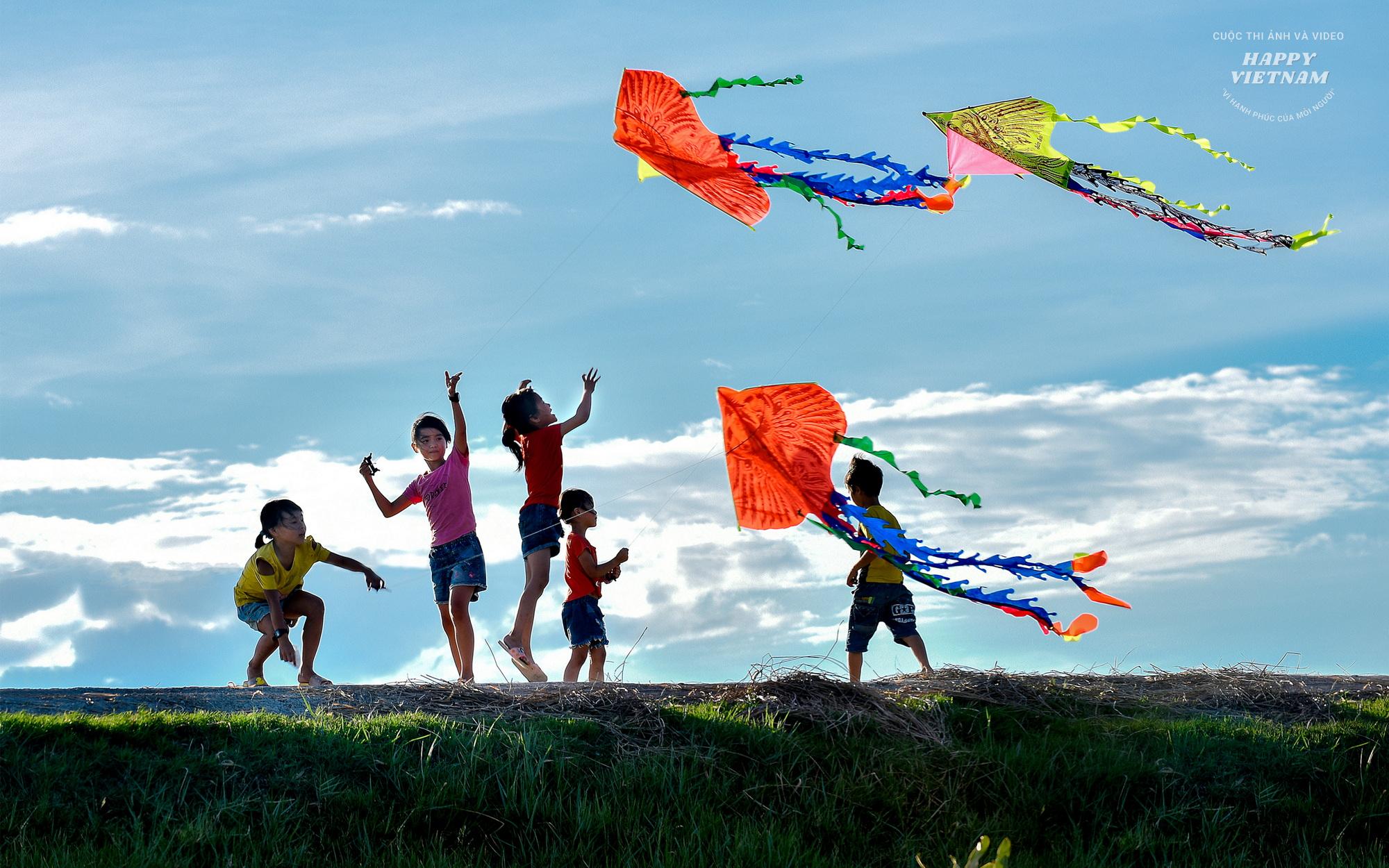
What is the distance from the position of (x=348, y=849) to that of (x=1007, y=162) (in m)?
5.39

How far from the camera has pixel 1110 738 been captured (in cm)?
645

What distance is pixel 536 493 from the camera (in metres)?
8.37

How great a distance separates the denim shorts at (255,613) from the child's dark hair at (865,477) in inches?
165

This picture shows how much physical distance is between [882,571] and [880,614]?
31 centimetres

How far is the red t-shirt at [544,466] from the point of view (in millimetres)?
8359

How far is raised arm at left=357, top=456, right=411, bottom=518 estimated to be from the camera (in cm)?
862

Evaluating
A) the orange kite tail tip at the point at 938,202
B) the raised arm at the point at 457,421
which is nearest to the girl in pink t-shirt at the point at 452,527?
the raised arm at the point at 457,421

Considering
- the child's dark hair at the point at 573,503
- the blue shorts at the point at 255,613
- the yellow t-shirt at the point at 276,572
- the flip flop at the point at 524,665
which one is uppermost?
the child's dark hair at the point at 573,503

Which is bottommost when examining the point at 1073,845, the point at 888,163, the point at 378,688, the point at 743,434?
the point at 1073,845

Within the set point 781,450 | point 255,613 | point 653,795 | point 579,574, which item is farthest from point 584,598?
point 653,795

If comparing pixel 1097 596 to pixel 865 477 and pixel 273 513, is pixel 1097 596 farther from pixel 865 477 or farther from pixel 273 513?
pixel 273 513

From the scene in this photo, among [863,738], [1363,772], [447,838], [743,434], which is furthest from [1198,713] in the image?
[447,838]

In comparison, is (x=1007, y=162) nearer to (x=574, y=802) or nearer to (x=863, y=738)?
(x=863, y=738)

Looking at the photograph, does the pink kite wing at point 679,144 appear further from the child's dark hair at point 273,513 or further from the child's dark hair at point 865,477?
the child's dark hair at point 273,513
